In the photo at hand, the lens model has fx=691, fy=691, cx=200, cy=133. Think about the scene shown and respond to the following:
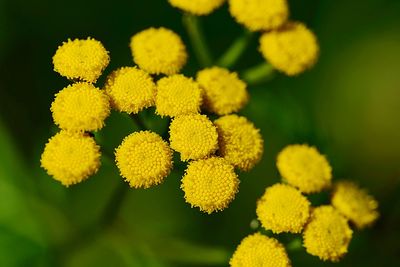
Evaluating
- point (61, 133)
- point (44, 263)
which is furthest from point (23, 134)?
point (61, 133)

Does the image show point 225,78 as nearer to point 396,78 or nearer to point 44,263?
point 44,263

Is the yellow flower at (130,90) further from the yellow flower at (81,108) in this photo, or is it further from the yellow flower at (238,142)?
the yellow flower at (238,142)

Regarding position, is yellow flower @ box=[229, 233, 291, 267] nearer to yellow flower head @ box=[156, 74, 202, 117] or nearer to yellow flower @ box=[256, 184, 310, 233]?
Result: yellow flower @ box=[256, 184, 310, 233]

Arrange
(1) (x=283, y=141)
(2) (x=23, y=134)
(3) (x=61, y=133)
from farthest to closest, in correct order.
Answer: (1) (x=283, y=141), (2) (x=23, y=134), (3) (x=61, y=133)

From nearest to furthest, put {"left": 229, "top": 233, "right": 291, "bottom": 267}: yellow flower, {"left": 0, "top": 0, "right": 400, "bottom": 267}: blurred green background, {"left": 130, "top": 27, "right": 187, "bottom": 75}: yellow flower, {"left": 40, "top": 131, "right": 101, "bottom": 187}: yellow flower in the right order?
{"left": 40, "top": 131, "right": 101, "bottom": 187}: yellow flower
{"left": 229, "top": 233, "right": 291, "bottom": 267}: yellow flower
{"left": 130, "top": 27, "right": 187, "bottom": 75}: yellow flower
{"left": 0, "top": 0, "right": 400, "bottom": 267}: blurred green background

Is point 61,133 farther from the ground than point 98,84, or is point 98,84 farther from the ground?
point 98,84

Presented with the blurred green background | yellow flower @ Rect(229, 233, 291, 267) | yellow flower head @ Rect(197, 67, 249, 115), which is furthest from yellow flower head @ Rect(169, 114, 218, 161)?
the blurred green background

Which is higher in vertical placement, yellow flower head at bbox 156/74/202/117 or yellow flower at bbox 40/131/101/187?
yellow flower head at bbox 156/74/202/117
